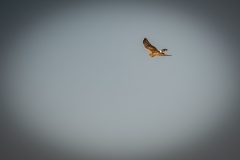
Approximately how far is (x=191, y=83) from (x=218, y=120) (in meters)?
1.05

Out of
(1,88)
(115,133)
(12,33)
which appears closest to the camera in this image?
(12,33)

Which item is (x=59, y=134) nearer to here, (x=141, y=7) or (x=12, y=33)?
(x=12, y=33)

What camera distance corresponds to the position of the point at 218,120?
23.4 feet

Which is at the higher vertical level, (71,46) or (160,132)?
(71,46)

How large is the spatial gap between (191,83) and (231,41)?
903 mm

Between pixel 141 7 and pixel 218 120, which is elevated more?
pixel 141 7

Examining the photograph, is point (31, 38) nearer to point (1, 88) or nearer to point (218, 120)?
point (1, 88)

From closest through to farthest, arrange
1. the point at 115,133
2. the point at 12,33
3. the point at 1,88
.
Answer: the point at 12,33 < the point at 1,88 < the point at 115,133

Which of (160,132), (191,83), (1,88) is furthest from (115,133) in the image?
(1,88)

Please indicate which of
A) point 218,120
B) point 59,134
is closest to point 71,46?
point 59,134

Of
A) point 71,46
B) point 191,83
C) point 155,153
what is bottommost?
point 155,153

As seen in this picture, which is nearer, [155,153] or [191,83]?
[191,83]

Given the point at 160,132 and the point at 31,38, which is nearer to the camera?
the point at 31,38

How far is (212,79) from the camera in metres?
6.55
